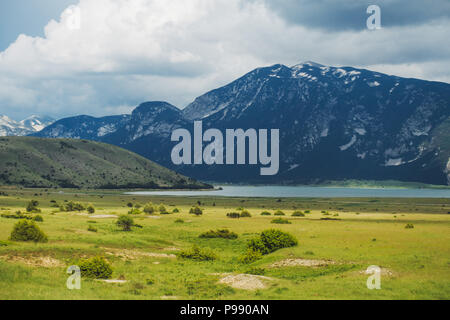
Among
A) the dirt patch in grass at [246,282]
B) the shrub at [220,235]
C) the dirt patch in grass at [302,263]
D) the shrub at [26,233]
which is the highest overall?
the shrub at [26,233]

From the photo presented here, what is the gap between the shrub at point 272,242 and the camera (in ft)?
159

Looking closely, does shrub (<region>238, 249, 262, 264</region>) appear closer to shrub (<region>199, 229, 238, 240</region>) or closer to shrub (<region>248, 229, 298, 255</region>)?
shrub (<region>248, 229, 298, 255</region>)

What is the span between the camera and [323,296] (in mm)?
27844

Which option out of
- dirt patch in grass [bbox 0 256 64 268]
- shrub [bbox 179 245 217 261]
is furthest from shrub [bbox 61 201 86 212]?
Answer: dirt patch in grass [bbox 0 256 64 268]

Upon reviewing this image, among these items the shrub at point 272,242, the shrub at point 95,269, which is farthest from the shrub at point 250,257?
the shrub at point 95,269

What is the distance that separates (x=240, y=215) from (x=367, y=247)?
47266 millimetres

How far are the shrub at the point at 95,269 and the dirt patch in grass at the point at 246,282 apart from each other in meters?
8.83

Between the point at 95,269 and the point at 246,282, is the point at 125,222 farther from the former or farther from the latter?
the point at 246,282

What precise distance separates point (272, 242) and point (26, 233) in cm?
2490

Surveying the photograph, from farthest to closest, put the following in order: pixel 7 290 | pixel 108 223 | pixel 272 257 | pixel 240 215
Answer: pixel 240 215, pixel 108 223, pixel 272 257, pixel 7 290

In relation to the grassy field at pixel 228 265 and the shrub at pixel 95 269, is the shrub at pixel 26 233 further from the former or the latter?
the shrub at pixel 95 269

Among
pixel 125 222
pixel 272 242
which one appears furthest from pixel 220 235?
pixel 272 242

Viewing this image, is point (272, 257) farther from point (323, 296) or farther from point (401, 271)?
point (323, 296)
